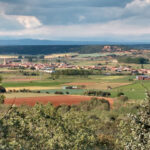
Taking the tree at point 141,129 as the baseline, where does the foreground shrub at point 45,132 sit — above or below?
below

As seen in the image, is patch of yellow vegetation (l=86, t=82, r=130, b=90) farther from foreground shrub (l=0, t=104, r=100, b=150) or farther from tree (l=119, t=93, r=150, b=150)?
tree (l=119, t=93, r=150, b=150)

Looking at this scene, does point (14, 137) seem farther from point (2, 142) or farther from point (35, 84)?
point (35, 84)

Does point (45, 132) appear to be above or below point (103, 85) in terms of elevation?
above

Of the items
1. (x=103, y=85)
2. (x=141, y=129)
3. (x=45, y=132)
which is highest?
(x=141, y=129)

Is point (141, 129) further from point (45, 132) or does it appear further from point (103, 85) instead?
point (103, 85)

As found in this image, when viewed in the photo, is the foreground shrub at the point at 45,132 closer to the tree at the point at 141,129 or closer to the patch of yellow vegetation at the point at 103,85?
the tree at the point at 141,129

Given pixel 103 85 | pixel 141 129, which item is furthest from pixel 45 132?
pixel 103 85

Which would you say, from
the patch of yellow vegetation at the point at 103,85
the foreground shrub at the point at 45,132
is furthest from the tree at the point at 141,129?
the patch of yellow vegetation at the point at 103,85

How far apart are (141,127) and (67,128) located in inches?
471

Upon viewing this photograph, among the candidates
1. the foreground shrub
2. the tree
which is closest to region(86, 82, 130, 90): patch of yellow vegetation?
the foreground shrub

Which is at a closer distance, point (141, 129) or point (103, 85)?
point (141, 129)

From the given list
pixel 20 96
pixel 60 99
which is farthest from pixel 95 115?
pixel 20 96

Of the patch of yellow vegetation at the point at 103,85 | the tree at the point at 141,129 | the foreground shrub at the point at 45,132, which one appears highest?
the tree at the point at 141,129

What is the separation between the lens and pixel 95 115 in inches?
1780
